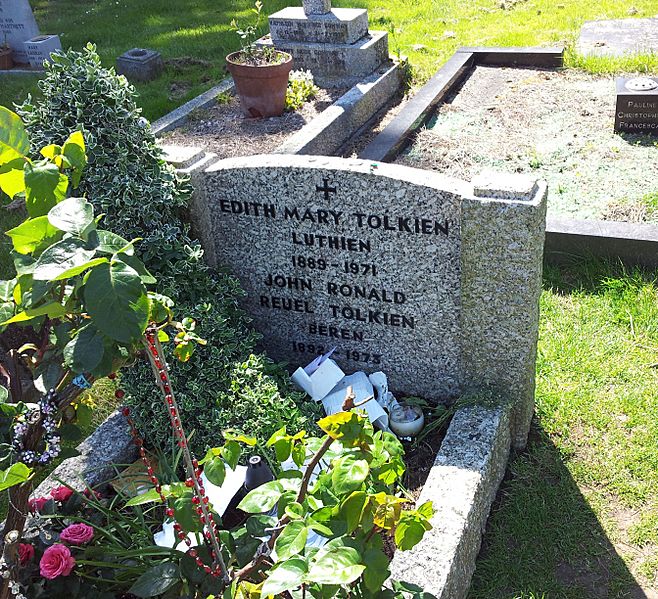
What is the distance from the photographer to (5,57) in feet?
30.8

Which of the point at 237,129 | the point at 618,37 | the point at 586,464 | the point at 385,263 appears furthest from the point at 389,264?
the point at 618,37

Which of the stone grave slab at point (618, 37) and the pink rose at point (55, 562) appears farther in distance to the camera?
the stone grave slab at point (618, 37)

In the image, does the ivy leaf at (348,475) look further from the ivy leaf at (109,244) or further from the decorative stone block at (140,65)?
the decorative stone block at (140,65)

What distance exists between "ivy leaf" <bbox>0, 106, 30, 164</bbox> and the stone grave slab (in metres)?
7.14

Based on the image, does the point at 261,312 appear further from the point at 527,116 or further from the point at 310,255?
the point at 527,116

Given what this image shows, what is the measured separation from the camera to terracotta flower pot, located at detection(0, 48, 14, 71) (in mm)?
9365

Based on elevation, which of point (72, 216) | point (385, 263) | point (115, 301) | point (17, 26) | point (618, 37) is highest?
point (72, 216)

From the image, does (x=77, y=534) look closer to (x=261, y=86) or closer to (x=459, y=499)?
(x=459, y=499)

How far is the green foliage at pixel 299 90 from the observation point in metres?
7.20

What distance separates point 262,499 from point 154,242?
1.53m

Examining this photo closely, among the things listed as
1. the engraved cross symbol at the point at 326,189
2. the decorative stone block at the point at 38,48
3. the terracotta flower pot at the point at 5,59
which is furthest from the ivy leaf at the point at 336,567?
the terracotta flower pot at the point at 5,59

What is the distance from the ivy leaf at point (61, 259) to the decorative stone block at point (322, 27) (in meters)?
6.64

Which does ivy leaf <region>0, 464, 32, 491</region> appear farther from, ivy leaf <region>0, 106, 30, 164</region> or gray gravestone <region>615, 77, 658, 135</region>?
gray gravestone <region>615, 77, 658, 135</region>

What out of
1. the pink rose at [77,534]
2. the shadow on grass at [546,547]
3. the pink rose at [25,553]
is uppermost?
the pink rose at [25,553]
